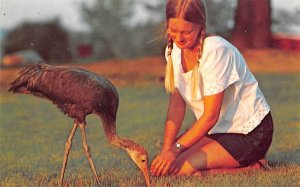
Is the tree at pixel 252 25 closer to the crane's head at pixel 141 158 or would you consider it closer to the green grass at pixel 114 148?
the green grass at pixel 114 148

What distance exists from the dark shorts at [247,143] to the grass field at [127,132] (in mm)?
145

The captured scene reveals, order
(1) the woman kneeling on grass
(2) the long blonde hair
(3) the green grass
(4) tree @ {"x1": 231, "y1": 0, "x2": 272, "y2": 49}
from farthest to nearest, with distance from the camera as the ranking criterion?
(4) tree @ {"x1": 231, "y1": 0, "x2": 272, "y2": 49} < (3) the green grass < (1) the woman kneeling on grass < (2) the long blonde hair

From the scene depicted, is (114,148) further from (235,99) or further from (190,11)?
(190,11)

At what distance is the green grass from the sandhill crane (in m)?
0.31

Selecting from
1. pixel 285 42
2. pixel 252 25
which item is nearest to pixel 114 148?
pixel 252 25

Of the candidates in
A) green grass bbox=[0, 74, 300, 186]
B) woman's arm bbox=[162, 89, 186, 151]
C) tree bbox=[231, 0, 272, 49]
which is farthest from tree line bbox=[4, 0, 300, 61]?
woman's arm bbox=[162, 89, 186, 151]

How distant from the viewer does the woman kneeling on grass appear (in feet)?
17.6

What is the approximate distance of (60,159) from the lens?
22.1 feet

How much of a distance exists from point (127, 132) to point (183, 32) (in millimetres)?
3318

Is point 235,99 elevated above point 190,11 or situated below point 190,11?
below

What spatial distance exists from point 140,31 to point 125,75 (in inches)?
55.8

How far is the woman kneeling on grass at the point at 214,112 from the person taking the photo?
5363 millimetres

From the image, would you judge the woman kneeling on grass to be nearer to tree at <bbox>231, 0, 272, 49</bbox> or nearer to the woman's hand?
the woman's hand

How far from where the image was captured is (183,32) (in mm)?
5262
